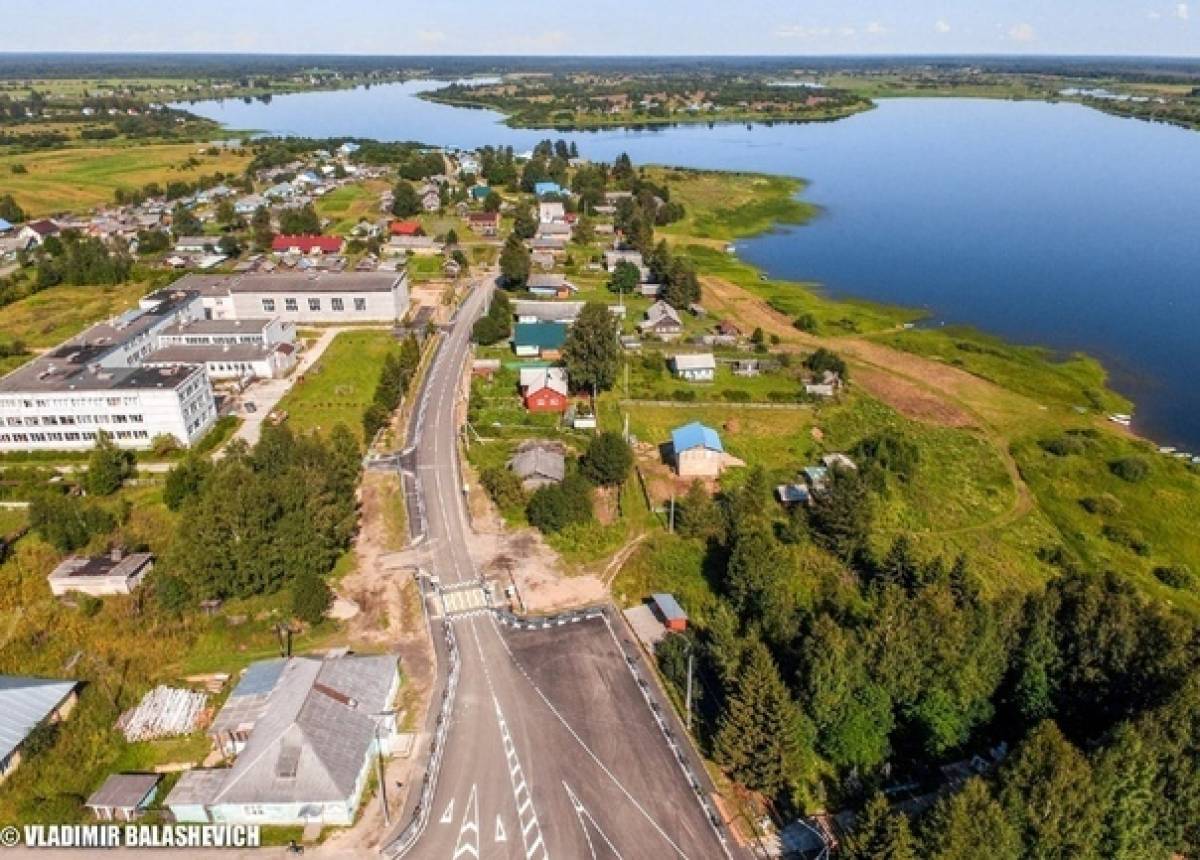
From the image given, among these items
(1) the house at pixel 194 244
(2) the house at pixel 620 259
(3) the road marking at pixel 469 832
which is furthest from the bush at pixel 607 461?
(1) the house at pixel 194 244

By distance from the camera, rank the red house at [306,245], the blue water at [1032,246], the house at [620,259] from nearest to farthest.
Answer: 1. the blue water at [1032,246]
2. the house at [620,259]
3. the red house at [306,245]

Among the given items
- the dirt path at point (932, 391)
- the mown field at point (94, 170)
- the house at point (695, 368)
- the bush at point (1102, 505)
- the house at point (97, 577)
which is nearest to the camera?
the house at point (97, 577)

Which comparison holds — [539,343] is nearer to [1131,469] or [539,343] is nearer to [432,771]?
[1131,469]

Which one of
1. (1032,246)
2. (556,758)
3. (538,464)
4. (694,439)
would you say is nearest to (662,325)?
(694,439)

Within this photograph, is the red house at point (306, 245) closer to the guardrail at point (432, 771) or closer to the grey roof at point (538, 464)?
the grey roof at point (538, 464)

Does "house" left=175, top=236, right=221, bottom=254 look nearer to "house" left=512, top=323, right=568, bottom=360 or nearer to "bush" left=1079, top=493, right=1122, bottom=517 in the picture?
"house" left=512, top=323, right=568, bottom=360
